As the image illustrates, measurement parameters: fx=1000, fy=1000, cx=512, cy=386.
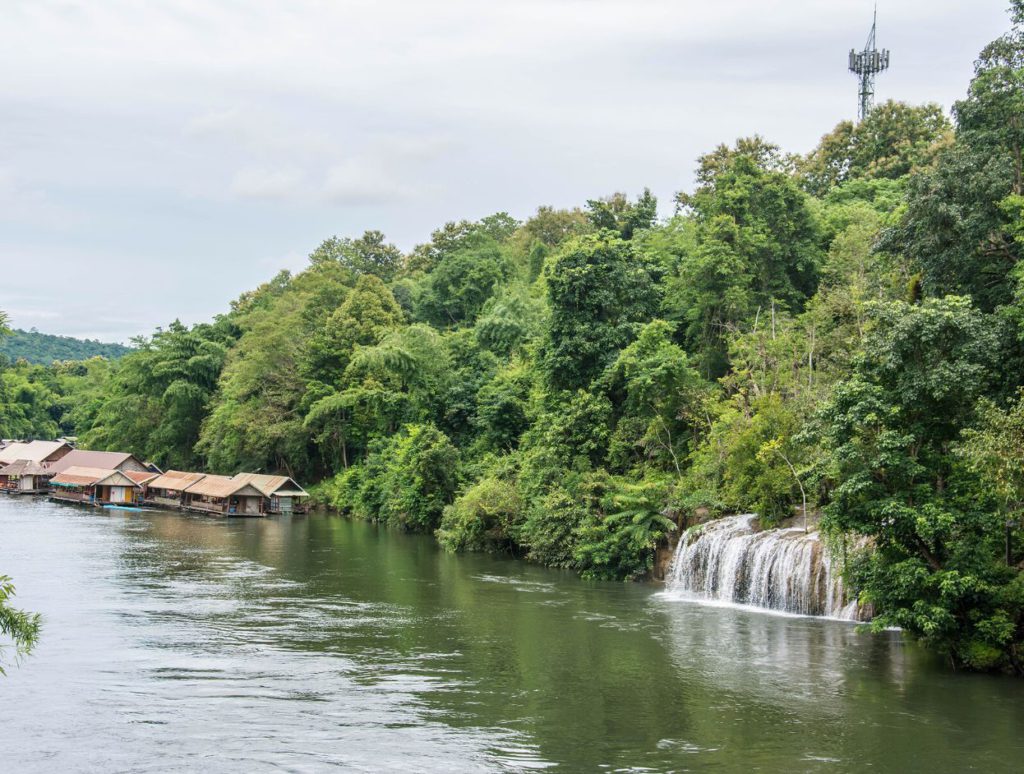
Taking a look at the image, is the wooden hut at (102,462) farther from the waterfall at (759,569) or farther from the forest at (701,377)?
the waterfall at (759,569)

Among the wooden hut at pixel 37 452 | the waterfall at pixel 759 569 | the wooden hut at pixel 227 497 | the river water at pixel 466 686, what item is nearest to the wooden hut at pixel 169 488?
the wooden hut at pixel 227 497

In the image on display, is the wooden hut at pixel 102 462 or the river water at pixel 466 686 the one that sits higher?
the wooden hut at pixel 102 462

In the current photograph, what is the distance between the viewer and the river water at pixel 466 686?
17.0 m

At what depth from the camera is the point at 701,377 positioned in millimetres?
41062

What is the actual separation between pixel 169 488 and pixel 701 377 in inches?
1457

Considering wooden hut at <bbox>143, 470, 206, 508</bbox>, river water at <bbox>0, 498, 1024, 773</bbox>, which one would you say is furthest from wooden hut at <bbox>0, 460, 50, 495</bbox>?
river water at <bbox>0, 498, 1024, 773</bbox>

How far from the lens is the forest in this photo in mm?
21156

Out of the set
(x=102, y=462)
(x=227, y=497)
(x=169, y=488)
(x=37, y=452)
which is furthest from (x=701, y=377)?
(x=37, y=452)

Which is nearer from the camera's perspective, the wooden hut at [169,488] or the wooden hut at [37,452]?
the wooden hut at [169,488]

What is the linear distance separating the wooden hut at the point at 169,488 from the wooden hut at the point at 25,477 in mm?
12739

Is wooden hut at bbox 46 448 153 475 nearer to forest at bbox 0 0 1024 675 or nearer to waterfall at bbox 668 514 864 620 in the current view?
forest at bbox 0 0 1024 675

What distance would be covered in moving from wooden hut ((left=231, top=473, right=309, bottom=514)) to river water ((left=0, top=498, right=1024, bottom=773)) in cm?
2515

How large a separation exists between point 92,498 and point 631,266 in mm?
40055

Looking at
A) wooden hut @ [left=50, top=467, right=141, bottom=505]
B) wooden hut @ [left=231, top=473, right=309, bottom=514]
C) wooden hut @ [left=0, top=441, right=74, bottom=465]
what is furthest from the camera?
wooden hut @ [left=0, top=441, right=74, bottom=465]
